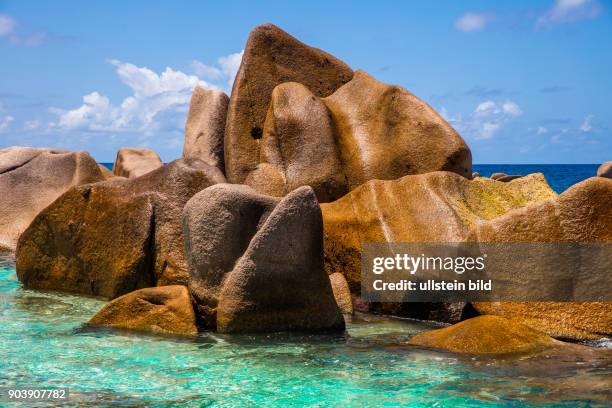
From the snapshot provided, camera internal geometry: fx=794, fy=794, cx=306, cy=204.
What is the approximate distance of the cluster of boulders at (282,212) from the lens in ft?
31.3

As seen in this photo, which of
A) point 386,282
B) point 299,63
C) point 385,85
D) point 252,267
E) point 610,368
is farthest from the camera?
point 299,63

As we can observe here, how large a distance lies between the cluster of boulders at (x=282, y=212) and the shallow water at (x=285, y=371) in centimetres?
52

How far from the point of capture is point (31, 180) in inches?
703

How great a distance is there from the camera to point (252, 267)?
30.6ft

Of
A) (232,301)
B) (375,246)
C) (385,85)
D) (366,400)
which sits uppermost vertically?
(385,85)

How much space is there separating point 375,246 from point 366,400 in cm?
445

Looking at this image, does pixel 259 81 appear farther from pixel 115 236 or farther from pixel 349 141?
pixel 115 236

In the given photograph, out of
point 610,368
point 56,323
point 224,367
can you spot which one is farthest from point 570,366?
point 56,323


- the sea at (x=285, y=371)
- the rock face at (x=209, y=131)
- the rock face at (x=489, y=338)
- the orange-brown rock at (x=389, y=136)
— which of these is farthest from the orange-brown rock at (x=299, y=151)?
the rock face at (x=489, y=338)

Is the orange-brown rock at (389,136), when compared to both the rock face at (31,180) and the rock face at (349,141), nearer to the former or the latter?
the rock face at (349,141)

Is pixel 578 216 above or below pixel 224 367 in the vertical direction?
above

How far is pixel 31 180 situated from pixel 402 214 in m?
9.95

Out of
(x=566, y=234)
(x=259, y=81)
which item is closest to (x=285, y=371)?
(x=566, y=234)

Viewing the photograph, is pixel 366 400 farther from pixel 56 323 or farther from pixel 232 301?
pixel 56 323
